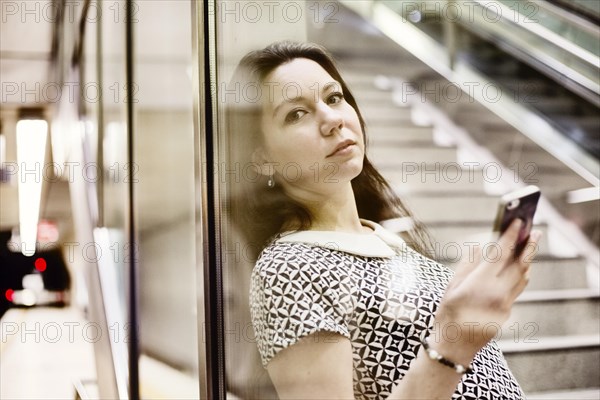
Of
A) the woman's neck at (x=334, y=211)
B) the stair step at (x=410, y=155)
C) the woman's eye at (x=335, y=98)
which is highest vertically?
the woman's eye at (x=335, y=98)

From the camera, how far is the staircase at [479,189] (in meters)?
1.37

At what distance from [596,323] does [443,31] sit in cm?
101

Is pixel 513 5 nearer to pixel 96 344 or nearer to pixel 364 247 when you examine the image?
pixel 364 247

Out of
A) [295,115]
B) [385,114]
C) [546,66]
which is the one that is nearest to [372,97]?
[385,114]

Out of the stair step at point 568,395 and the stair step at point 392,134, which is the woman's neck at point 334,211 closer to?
the stair step at point 392,134

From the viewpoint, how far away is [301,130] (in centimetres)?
128

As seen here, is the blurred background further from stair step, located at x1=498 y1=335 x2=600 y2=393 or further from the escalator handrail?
the escalator handrail

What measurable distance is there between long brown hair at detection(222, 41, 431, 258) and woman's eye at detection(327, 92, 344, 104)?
0.02 m

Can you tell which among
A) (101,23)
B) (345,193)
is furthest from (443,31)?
(101,23)

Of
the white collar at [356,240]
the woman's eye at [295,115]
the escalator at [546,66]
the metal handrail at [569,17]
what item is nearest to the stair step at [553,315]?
the white collar at [356,240]

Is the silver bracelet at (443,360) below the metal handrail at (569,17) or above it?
below

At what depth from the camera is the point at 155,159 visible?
1.57 meters

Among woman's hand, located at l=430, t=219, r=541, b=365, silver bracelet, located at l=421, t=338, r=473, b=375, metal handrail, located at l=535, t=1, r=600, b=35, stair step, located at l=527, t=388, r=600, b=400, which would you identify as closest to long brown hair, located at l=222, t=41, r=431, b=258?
woman's hand, located at l=430, t=219, r=541, b=365

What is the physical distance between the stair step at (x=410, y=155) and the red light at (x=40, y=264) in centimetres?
85
